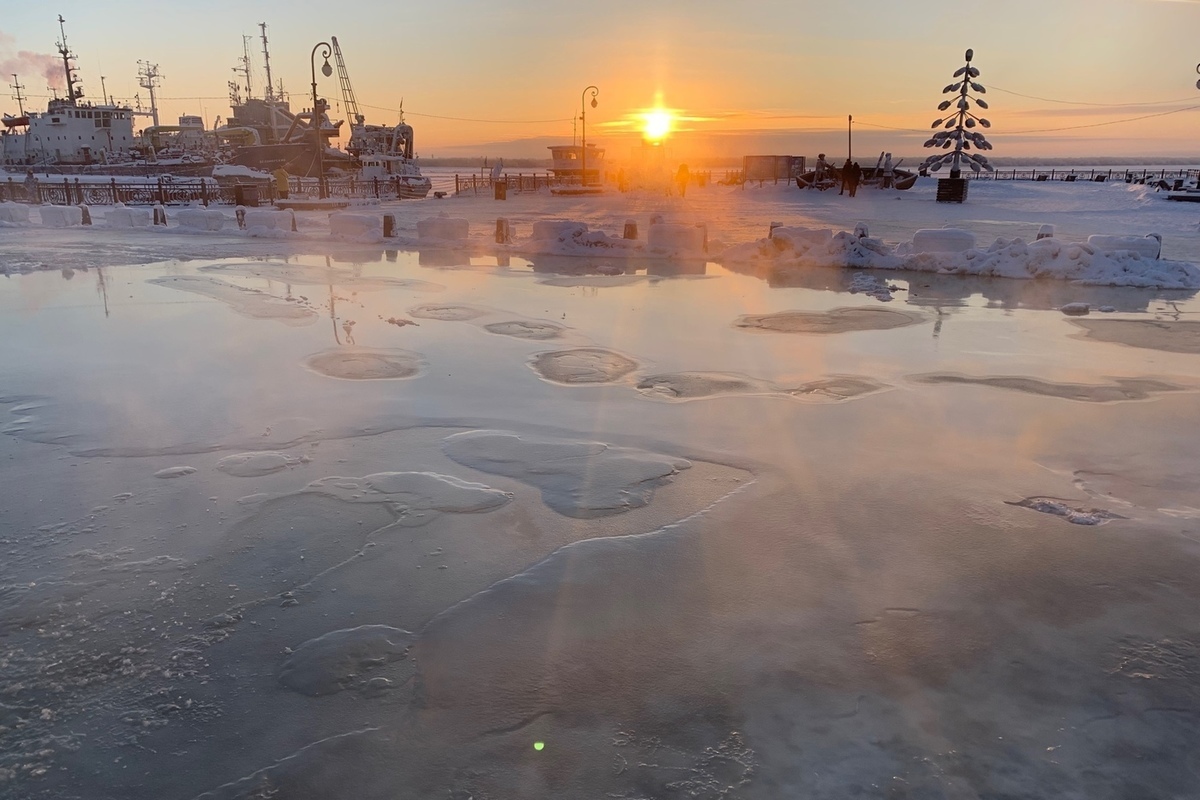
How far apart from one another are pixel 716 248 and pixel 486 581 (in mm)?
16880

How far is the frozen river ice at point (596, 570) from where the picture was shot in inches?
118

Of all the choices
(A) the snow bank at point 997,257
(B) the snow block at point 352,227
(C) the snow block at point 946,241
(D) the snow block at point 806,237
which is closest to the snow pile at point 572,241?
(A) the snow bank at point 997,257

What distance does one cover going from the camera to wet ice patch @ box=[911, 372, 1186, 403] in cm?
769

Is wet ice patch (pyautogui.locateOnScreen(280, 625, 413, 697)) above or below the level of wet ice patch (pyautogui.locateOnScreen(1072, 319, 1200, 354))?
below

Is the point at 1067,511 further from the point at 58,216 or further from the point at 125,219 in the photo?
the point at 58,216

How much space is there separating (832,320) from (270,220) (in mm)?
19968

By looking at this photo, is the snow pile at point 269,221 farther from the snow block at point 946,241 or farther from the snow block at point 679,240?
the snow block at point 946,241

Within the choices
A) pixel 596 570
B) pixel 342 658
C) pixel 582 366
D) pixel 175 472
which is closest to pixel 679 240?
pixel 582 366

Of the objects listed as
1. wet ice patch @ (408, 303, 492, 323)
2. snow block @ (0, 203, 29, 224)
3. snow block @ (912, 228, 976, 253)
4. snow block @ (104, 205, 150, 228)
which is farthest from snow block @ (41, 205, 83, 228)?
snow block @ (912, 228, 976, 253)

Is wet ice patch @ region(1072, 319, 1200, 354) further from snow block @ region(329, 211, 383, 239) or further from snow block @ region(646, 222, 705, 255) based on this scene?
snow block @ region(329, 211, 383, 239)

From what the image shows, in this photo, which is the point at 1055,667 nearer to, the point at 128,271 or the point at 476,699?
the point at 476,699

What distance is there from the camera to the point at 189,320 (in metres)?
11.1

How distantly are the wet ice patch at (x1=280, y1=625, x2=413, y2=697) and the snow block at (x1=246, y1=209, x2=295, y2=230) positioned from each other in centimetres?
2309

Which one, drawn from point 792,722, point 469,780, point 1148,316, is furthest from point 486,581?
point 1148,316
